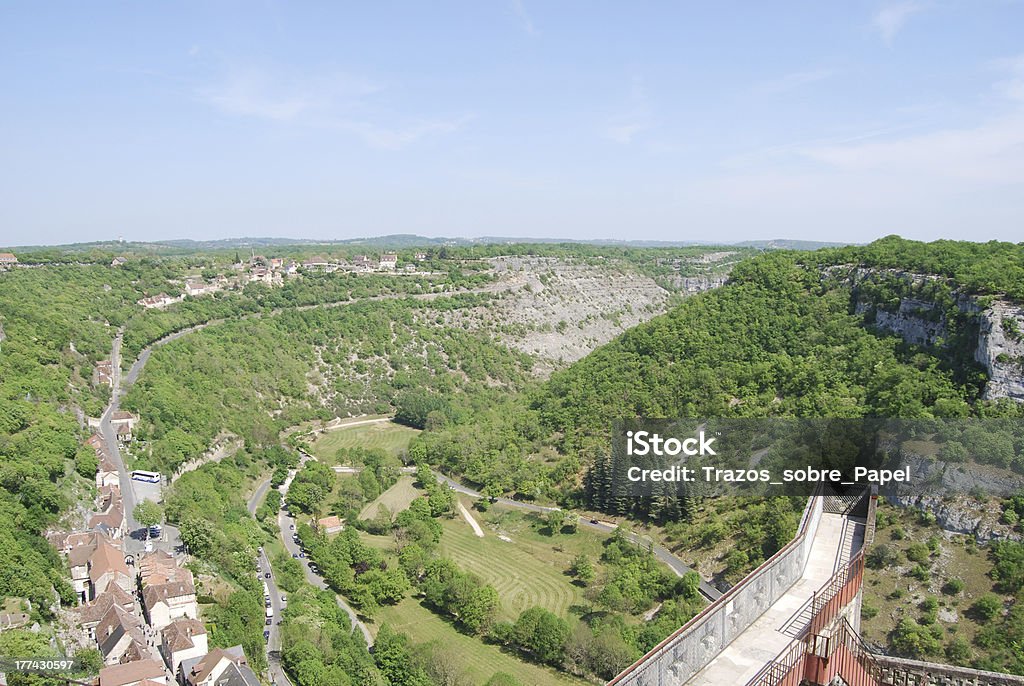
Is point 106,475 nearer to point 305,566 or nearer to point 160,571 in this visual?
point 160,571

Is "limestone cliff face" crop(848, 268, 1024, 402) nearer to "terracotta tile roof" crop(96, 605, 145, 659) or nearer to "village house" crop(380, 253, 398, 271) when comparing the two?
"terracotta tile roof" crop(96, 605, 145, 659)

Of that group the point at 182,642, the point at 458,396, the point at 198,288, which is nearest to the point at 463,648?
the point at 182,642

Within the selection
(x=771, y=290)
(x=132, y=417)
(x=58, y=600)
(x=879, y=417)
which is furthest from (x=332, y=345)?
(x=879, y=417)

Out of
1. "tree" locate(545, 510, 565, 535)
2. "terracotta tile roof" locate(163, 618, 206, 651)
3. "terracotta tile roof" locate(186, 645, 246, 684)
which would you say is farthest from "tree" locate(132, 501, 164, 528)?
"tree" locate(545, 510, 565, 535)

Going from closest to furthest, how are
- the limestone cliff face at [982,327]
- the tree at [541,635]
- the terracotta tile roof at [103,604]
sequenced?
1. the terracotta tile roof at [103,604]
2. the tree at [541,635]
3. the limestone cliff face at [982,327]

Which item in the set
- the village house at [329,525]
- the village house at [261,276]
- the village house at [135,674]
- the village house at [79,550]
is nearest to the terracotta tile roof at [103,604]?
the village house at [79,550]

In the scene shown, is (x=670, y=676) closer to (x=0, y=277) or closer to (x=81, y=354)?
(x=81, y=354)

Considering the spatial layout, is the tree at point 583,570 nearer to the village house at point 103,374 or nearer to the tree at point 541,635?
the tree at point 541,635
